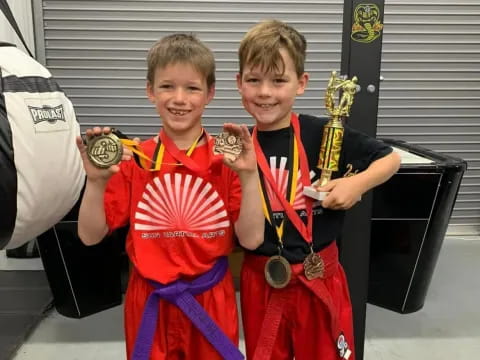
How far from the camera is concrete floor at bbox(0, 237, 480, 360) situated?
2.50 meters

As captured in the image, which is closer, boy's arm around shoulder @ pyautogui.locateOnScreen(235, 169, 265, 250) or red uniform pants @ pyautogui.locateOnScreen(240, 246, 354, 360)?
boy's arm around shoulder @ pyautogui.locateOnScreen(235, 169, 265, 250)

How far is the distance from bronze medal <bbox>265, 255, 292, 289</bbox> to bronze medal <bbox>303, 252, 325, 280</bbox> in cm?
6

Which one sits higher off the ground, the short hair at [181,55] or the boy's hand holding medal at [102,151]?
the short hair at [181,55]

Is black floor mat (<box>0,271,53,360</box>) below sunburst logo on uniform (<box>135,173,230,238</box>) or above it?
below

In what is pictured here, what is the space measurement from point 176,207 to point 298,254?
0.40 m

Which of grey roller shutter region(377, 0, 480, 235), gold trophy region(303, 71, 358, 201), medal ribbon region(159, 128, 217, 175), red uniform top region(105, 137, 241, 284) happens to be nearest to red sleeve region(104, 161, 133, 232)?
red uniform top region(105, 137, 241, 284)

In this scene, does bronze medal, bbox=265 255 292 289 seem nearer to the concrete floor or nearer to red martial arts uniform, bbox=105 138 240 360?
red martial arts uniform, bbox=105 138 240 360

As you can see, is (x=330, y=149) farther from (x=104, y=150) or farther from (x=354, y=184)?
(x=104, y=150)

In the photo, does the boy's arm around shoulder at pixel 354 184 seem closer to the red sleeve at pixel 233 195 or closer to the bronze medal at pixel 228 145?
the red sleeve at pixel 233 195

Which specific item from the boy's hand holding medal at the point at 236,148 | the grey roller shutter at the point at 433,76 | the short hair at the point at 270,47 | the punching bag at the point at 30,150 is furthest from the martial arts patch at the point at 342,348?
the grey roller shutter at the point at 433,76

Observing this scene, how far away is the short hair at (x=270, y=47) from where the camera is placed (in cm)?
143

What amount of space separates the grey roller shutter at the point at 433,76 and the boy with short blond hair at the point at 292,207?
Answer: 8.81 ft

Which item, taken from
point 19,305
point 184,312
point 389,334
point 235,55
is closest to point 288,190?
point 184,312

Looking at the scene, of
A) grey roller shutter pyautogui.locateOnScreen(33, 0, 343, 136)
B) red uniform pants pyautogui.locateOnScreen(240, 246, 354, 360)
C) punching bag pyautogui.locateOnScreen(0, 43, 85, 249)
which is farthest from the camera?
grey roller shutter pyautogui.locateOnScreen(33, 0, 343, 136)
